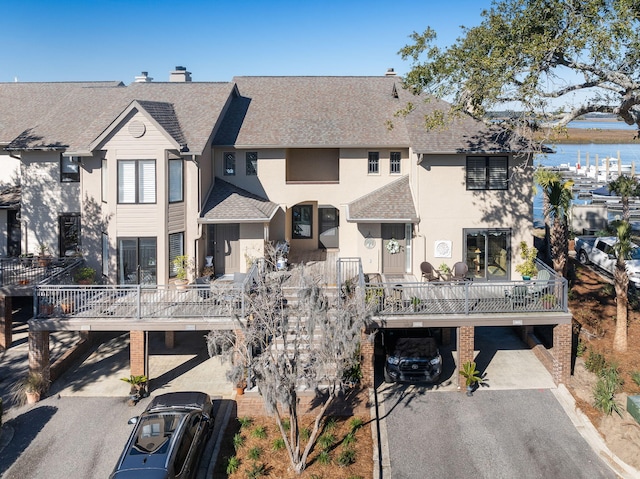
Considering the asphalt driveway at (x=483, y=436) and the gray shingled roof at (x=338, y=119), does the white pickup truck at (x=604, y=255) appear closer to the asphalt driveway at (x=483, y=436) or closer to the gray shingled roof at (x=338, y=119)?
the gray shingled roof at (x=338, y=119)

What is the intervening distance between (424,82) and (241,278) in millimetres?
10854

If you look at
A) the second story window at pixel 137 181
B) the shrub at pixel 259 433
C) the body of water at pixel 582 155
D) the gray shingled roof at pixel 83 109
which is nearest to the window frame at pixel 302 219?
the gray shingled roof at pixel 83 109

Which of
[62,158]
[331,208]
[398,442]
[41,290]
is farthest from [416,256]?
[62,158]

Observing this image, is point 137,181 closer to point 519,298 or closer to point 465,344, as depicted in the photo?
point 465,344

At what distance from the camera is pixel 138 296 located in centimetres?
1930

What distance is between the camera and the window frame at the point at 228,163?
26031 mm

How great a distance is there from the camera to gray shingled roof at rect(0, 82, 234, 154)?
23922mm

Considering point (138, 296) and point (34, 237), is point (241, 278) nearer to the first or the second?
point (138, 296)

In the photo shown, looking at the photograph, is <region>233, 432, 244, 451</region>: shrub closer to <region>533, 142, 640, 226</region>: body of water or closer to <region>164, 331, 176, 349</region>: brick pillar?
<region>164, 331, 176, 349</region>: brick pillar

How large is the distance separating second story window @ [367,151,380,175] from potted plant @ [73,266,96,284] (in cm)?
1297

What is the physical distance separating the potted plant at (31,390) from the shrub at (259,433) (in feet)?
26.2

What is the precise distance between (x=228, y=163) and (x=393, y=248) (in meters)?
8.79

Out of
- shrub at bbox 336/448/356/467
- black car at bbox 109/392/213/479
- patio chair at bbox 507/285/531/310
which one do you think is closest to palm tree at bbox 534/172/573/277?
patio chair at bbox 507/285/531/310

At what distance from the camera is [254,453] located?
15805 millimetres
